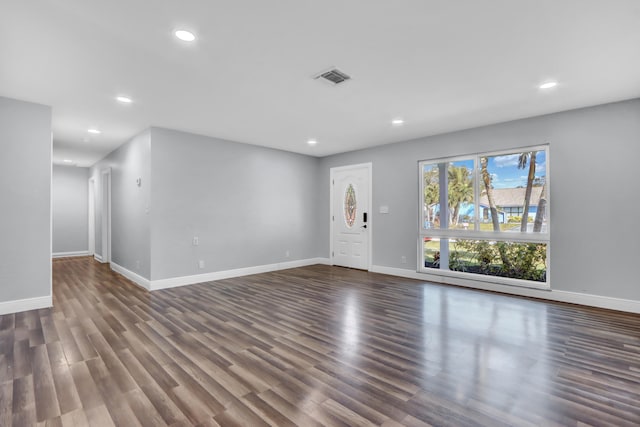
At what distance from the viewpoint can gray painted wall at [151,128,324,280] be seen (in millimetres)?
5000

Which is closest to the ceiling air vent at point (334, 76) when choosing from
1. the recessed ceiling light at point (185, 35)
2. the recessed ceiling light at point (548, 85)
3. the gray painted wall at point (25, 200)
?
the recessed ceiling light at point (185, 35)

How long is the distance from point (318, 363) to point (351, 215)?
4679mm

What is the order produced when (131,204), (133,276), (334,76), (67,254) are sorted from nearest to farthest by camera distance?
(334,76), (133,276), (131,204), (67,254)

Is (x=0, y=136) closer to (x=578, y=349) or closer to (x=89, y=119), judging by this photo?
(x=89, y=119)

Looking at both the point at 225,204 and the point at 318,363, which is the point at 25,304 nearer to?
the point at 225,204

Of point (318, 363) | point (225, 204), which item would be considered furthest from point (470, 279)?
point (225, 204)

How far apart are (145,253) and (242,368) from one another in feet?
11.6

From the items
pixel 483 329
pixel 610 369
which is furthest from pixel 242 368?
pixel 610 369

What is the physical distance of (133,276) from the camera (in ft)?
17.9

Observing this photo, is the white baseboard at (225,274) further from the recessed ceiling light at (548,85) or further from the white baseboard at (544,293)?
the recessed ceiling light at (548,85)

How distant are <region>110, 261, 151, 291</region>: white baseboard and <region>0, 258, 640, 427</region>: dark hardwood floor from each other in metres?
0.65

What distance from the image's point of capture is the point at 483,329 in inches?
127

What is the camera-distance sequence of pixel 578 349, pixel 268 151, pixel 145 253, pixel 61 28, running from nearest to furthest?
pixel 61 28, pixel 578 349, pixel 145 253, pixel 268 151

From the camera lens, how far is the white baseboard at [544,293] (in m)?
3.81
